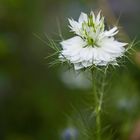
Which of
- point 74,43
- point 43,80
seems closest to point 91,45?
point 74,43

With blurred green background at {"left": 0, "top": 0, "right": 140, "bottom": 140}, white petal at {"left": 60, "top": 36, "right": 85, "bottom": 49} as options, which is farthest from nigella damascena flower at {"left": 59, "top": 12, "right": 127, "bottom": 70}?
blurred green background at {"left": 0, "top": 0, "right": 140, "bottom": 140}

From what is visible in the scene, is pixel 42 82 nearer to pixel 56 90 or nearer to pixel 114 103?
pixel 56 90

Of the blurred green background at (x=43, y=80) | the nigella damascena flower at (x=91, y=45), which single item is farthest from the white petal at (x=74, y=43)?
the blurred green background at (x=43, y=80)

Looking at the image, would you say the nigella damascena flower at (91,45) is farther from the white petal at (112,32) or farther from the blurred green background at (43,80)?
the blurred green background at (43,80)

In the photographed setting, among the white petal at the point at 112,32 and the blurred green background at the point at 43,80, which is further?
the blurred green background at the point at 43,80

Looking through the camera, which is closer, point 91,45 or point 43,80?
point 91,45

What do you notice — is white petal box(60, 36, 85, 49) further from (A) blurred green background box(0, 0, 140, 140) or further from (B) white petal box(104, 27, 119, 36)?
(A) blurred green background box(0, 0, 140, 140)

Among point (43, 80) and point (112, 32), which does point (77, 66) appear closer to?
point (112, 32)
